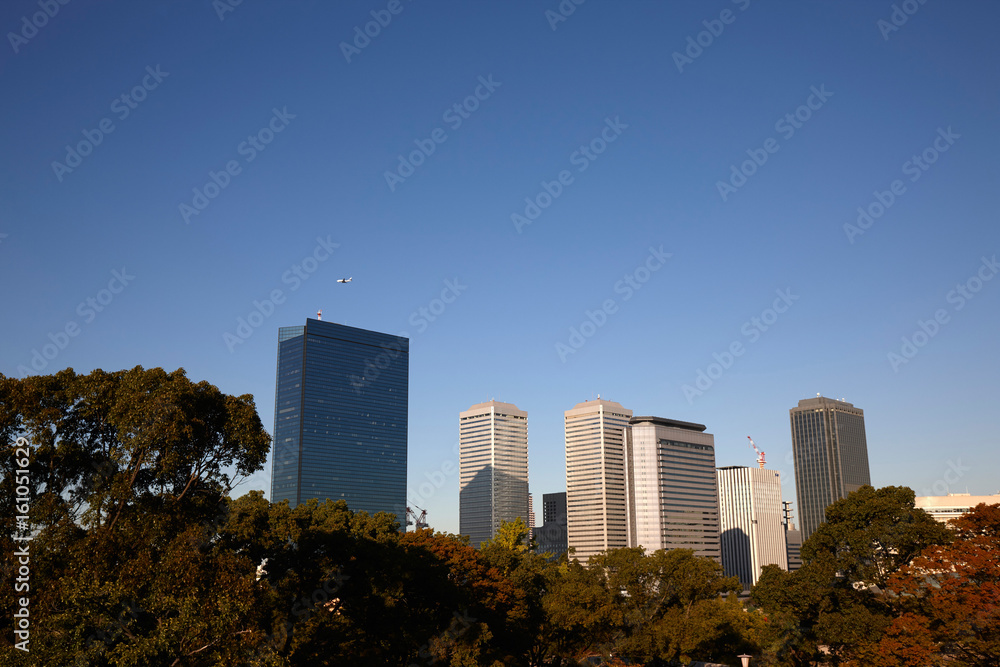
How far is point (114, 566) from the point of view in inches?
674

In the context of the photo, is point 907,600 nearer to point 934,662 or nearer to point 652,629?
point 934,662

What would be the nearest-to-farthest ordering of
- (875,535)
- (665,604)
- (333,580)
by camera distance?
(333,580) < (875,535) < (665,604)

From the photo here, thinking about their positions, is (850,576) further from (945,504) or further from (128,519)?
(945,504)

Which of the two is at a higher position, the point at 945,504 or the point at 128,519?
the point at 945,504

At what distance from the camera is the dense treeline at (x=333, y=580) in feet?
54.6

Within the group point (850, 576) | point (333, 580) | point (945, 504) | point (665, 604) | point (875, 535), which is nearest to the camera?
point (333, 580)

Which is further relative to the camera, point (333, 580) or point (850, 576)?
point (850, 576)

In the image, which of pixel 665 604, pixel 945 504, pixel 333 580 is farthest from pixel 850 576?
pixel 945 504

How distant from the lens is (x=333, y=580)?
32.1 meters

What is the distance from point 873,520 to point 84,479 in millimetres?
32390

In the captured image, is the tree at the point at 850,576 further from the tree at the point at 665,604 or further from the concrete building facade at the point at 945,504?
the concrete building facade at the point at 945,504

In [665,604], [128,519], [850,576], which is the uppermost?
[128,519]

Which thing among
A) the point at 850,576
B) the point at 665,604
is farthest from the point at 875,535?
the point at 665,604

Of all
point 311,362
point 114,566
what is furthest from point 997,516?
point 311,362
